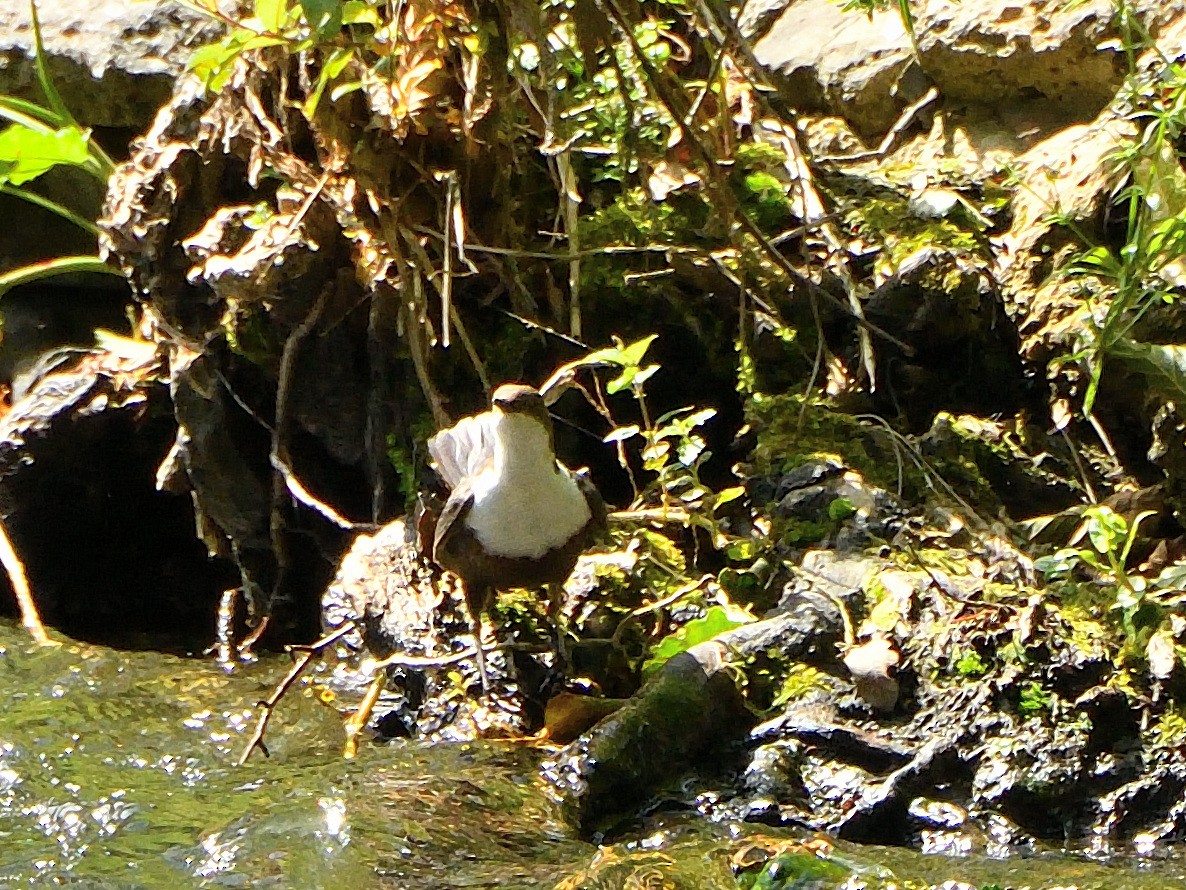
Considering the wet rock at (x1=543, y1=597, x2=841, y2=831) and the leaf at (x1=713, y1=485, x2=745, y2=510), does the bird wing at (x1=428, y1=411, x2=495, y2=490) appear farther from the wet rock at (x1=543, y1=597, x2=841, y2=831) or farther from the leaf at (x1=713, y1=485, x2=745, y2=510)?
the wet rock at (x1=543, y1=597, x2=841, y2=831)

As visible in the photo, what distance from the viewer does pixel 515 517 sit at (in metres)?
3.40

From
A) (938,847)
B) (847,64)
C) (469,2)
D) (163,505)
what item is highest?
(469,2)

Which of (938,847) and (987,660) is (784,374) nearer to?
(987,660)

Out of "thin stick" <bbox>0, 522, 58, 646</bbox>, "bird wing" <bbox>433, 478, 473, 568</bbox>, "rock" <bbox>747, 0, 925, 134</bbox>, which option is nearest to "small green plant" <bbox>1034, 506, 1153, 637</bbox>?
"bird wing" <bbox>433, 478, 473, 568</bbox>

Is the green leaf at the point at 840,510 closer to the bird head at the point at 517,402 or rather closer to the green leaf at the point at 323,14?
the bird head at the point at 517,402

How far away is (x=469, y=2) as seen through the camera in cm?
379

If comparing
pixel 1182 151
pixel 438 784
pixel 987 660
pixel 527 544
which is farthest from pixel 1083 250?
pixel 438 784

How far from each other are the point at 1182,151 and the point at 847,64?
133 cm

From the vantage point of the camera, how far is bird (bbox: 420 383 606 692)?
3354mm

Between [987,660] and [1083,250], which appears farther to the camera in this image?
[1083,250]

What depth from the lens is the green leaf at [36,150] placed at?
3.77 m

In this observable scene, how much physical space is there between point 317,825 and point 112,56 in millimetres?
3658

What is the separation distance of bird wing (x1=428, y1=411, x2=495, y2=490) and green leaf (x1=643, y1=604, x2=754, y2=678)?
685 millimetres

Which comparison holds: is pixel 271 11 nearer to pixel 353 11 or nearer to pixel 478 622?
pixel 353 11
